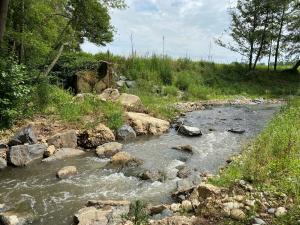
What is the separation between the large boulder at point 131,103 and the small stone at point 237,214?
11.9m

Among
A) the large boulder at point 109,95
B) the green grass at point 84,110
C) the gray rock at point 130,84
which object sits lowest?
the green grass at point 84,110

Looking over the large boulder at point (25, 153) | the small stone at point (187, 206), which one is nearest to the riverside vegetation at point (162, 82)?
the small stone at point (187, 206)

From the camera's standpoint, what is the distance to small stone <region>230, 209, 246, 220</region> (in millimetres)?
6861

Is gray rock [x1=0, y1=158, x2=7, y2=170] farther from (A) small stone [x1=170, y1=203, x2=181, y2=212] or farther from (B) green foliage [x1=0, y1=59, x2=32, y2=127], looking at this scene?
(A) small stone [x1=170, y1=203, x2=181, y2=212]

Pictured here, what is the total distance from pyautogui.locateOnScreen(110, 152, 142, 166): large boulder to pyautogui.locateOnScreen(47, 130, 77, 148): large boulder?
2.23 m

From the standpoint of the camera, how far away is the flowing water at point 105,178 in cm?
881

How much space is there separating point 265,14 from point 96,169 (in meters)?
29.5

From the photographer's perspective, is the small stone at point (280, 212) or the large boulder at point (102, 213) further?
the large boulder at point (102, 213)

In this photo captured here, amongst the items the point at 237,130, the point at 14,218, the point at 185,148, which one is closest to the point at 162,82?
the point at 237,130

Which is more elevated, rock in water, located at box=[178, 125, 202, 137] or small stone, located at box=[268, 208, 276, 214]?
rock in water, located at box=[178, 125, 202, 137]

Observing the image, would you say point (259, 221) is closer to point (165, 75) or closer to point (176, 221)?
point (176, 221)

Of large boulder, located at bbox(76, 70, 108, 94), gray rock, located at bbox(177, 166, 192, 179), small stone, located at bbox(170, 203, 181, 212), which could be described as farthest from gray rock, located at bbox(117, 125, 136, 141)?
small stone, located at bbox(170, 203, 181, 212)

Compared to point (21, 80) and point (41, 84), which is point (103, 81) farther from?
point (21, 80)

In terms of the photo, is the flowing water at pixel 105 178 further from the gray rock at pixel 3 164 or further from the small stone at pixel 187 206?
the small stone at pixel 187 206
